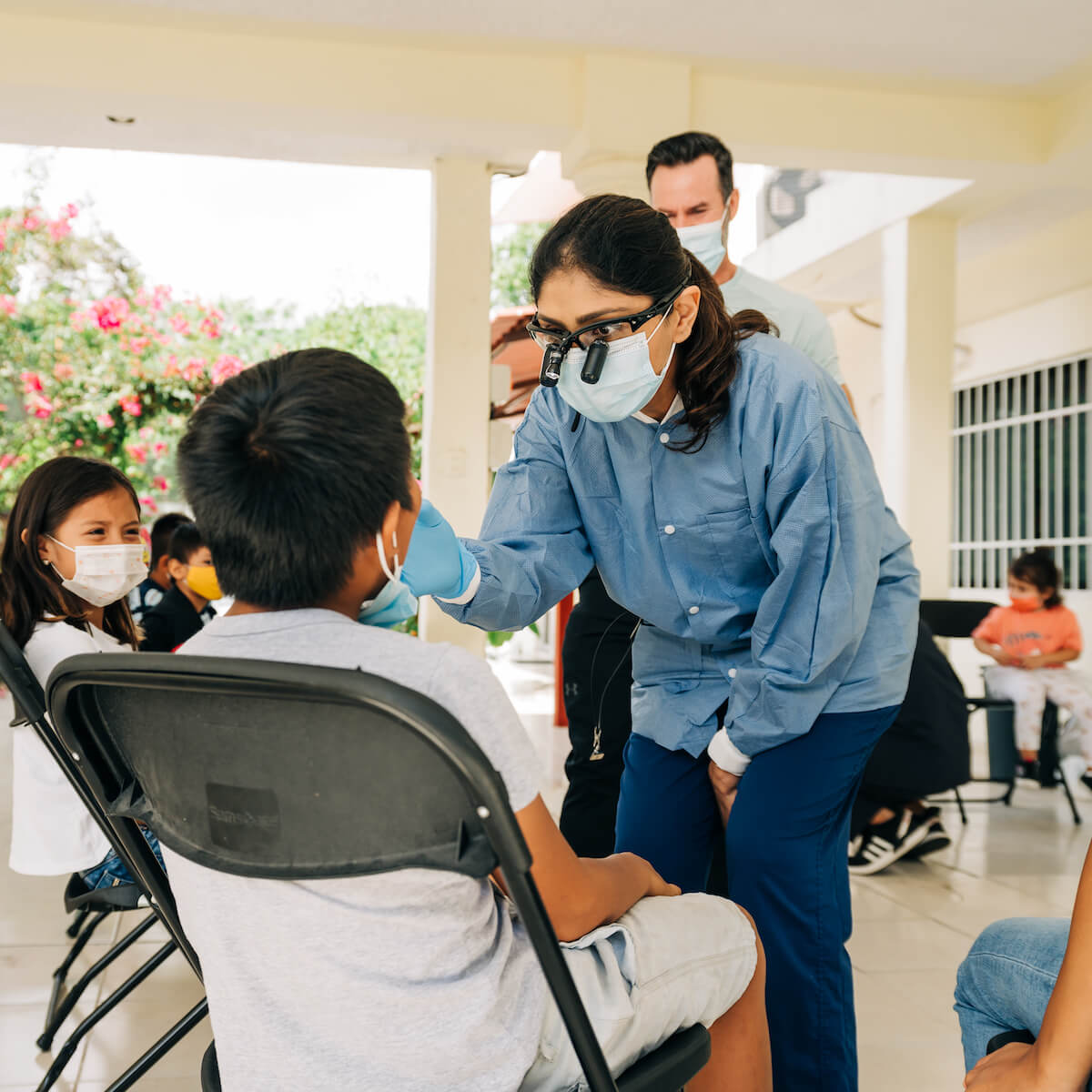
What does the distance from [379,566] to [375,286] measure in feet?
40.0

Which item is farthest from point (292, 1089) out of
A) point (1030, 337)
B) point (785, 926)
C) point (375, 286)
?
point (375, 286)

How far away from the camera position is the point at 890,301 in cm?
595

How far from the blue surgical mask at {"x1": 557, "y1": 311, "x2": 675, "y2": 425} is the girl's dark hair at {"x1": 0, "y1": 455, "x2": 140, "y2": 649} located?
45.0 inches

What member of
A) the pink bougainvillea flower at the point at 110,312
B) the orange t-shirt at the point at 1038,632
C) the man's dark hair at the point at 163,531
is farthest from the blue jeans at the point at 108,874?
the pink bougainvillea flower at the point at 110,312

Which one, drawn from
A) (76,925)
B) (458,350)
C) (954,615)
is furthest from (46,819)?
(954,615)

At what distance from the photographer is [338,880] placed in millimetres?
910

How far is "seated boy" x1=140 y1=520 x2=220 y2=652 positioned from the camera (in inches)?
129

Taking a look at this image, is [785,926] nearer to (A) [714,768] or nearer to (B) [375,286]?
(A) [714,768]

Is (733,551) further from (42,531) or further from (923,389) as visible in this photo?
(923,389)

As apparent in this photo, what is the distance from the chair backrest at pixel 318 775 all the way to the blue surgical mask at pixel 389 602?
19 cm

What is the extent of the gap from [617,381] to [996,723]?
422cm

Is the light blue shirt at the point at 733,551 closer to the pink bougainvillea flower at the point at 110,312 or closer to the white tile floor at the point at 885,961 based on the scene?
the white tile floor at the point at 885,961

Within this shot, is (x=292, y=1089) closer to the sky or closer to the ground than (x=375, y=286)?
closer to the ground

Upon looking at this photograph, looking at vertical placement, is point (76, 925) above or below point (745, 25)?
below
